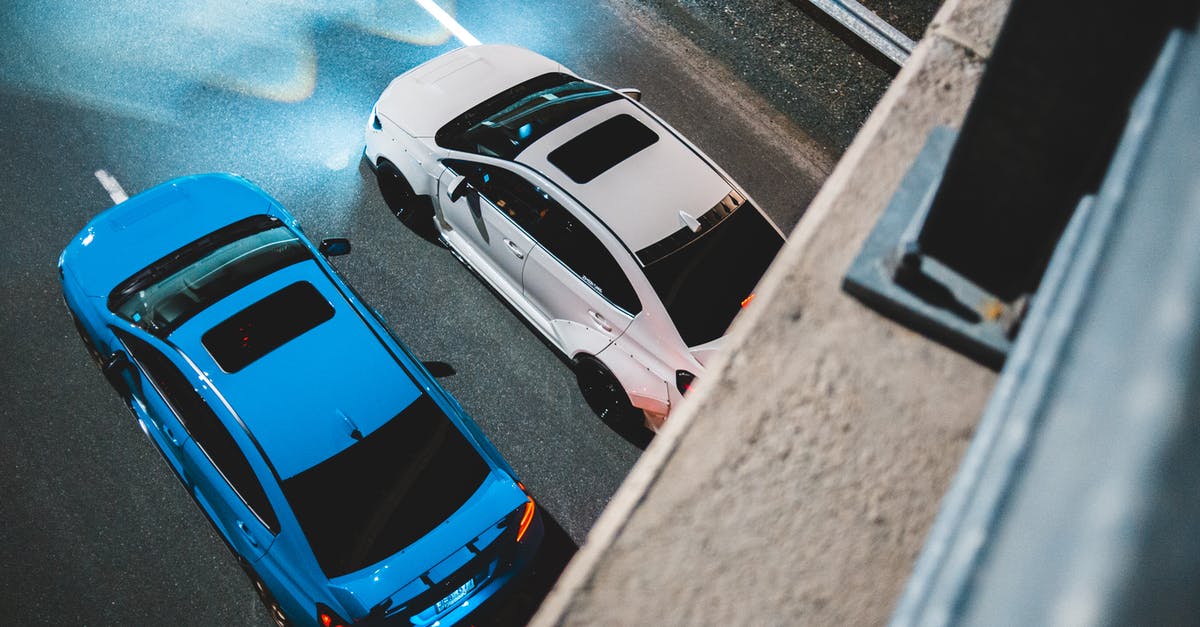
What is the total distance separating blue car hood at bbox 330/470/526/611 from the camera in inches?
209

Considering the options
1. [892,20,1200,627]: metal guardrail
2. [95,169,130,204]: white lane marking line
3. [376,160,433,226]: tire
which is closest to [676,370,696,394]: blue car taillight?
[376,160,433,226]: tire

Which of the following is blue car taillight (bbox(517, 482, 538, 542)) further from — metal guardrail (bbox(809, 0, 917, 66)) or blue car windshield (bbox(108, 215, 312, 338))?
metal guardrail (bbox(809, 0, 917, 66))

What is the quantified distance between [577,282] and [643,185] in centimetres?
91

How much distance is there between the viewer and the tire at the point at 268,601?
19.5ft

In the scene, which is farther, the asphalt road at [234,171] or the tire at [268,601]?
the asphalt road at [234,171]

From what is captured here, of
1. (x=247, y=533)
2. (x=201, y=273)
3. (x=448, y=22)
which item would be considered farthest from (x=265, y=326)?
(x=448, y=22)

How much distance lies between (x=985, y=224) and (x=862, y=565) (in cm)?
102

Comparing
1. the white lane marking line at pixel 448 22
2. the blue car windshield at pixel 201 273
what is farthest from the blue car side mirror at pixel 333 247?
the white lane marking line at pixel 448 22

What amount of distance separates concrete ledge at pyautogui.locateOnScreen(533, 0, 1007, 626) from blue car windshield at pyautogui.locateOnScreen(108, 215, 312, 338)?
4.58 m

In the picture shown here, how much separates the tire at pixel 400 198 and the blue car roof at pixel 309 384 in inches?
81.4

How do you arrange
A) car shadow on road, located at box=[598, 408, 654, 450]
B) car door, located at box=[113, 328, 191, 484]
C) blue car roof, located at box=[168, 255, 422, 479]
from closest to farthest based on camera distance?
blue car roof, located at box=[168, 255, 422, 479] < car door, located at box=[113, 328, 191, 484] < car shadow on road, located at box=[598, 408, 654, 450]

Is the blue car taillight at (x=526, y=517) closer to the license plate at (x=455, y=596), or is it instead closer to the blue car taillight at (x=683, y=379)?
the license plate at (x=455, y=596)

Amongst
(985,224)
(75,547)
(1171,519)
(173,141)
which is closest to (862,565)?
(985,224)

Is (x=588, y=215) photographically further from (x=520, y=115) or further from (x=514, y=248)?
(x=520, y=115)
